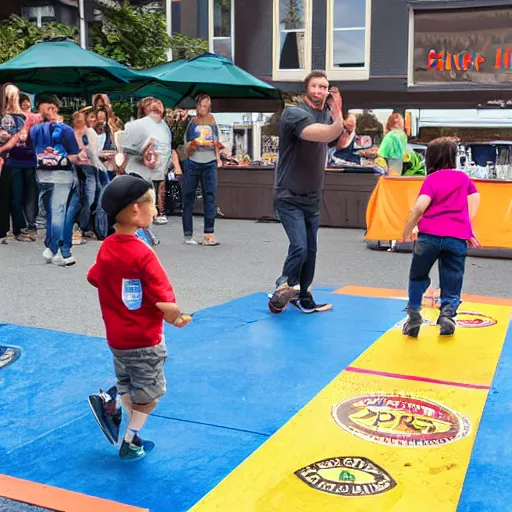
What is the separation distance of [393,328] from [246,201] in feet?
27.8

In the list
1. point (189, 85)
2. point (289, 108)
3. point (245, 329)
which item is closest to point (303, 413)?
point (245, 329)

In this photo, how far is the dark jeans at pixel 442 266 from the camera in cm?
512

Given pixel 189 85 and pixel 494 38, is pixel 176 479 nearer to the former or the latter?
pixel 189 85

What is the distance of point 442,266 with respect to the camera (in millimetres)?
5254

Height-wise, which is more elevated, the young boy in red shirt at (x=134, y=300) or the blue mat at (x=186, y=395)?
the young boy in red shirt at (x=134, y=300)

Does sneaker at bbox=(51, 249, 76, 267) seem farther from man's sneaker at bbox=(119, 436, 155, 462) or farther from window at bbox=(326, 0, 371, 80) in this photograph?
window at bbox=(326, 0, 371, 80)

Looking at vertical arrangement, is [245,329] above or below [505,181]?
below

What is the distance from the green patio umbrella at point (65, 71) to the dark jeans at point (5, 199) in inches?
58.3

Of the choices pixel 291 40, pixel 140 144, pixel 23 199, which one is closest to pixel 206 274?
pixel 140 144

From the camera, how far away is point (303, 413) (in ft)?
12.2

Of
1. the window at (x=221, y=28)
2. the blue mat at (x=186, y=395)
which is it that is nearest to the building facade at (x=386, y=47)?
the window at (x=221, y=28)

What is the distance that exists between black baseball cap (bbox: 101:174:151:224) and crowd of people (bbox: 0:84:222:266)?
4422 mm

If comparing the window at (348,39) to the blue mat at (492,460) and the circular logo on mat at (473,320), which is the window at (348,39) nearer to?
the circular logo on mat at (473,320)

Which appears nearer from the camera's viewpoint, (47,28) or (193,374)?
(193,374)
